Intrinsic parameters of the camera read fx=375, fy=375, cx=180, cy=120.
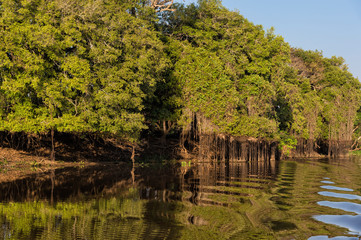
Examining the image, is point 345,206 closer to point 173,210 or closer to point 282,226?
point 282,226

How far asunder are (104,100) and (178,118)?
1245cm

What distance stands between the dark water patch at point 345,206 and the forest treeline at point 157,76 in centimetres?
1720

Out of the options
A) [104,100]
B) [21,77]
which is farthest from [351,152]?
[21,77]

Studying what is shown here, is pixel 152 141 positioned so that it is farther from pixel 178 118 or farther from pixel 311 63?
pixel 311 63

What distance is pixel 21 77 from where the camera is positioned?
25.1 m

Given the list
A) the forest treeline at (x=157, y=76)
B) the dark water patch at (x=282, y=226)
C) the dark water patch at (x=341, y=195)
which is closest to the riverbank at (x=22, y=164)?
the forest treeline at (x=157, y=76)

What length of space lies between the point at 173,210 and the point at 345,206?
6839 mm

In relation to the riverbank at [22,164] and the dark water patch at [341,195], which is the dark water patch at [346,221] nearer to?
the dark water patch at [341,195]

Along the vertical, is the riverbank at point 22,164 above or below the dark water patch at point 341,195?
above

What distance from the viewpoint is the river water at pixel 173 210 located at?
1000 centimetres

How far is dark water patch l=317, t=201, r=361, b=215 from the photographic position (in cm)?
1387

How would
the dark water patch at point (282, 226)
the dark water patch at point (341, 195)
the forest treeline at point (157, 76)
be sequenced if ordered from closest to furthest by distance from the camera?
the dark water patch at point (282, 226) → the dark water patch at point (341, 195) → the forest treeline at point (157, 76)

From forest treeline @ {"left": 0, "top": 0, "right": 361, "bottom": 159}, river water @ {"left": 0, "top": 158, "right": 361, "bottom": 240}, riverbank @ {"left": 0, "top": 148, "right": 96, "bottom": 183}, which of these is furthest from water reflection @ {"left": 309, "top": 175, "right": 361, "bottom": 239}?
forest treeline @ {"left": 0, "top": 0, "right": 361, "bottom": 159}

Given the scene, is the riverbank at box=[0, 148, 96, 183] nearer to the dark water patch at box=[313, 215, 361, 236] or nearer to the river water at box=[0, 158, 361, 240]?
the river water at box=[0, 158, 361, 240]
